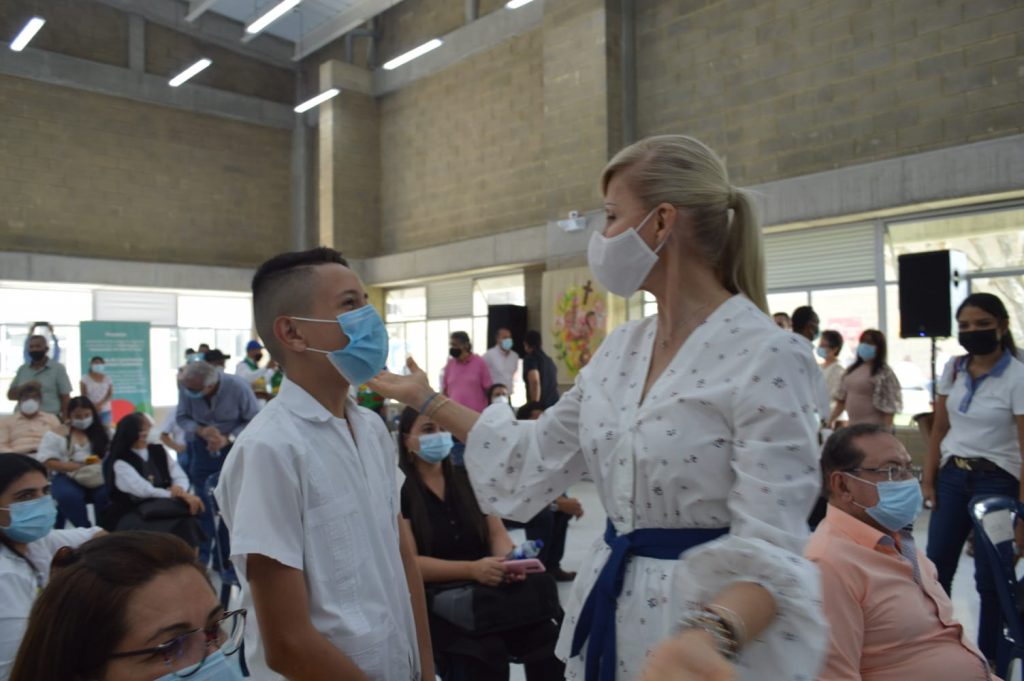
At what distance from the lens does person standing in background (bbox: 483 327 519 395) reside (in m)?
9.41

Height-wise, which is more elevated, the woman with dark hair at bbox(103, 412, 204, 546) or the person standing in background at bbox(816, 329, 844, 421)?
the person standing in background at bbox(816, 329, 844, 421)

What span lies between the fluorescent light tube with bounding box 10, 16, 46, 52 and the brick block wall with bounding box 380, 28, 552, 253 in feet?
19.0

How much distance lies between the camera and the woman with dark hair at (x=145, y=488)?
4148 millimetres

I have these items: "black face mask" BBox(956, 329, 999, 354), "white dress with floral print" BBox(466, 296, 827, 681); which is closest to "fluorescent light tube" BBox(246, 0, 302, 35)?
"black face mask" BBox(956, 329, 999, 354)

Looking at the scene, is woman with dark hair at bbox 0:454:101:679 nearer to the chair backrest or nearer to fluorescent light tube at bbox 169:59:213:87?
the chair backrest

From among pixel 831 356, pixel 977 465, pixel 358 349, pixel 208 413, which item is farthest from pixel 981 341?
pixel 208 413

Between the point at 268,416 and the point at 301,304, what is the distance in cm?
26

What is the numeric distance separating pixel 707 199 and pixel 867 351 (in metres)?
4.75

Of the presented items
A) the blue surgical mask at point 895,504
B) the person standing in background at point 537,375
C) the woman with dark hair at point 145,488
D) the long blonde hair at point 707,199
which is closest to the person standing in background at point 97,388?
the woman with dark hair at point 145,488

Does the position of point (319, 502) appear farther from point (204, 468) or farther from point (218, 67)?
point (218, 67)

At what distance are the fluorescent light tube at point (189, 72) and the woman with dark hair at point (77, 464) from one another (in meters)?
8.61

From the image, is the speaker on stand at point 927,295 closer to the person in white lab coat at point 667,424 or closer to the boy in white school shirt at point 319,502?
the person in white lab coat at point 667,424

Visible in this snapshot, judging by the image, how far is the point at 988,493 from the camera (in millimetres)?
3354

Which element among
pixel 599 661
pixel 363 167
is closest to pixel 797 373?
pixel 599 661
